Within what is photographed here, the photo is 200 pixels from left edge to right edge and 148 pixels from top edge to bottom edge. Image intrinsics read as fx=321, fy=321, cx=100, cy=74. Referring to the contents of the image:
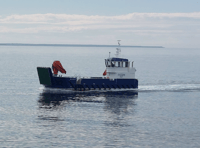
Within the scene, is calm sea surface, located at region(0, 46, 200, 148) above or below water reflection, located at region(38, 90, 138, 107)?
below

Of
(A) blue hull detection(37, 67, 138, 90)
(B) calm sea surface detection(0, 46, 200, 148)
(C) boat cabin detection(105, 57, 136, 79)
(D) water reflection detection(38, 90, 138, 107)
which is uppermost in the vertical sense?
(C) boat cabin detection(105, 57, 136, 79)

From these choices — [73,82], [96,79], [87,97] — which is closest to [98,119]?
[87,97]

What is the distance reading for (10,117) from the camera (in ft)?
149

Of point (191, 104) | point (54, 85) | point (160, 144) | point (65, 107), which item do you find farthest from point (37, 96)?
point (160, 144)

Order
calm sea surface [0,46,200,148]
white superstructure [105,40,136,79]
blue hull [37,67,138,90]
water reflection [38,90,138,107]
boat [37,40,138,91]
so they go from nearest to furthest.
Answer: calm sea surface [0,46,200,148] < water reflection [38,90,138,107] < blue hull [37,67,138,90] < boat [37,40,138,91] < white superstructure [105,40,136,79]

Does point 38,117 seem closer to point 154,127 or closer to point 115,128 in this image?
point 115,128

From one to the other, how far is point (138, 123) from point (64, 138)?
11615 mm

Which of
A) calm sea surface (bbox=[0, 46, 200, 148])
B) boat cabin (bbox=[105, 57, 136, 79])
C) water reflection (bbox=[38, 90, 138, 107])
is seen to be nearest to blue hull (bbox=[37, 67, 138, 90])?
calm sea surface (bbox=[0, 46, 200, 148])

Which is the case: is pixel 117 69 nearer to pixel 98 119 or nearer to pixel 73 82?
pixel 73 82

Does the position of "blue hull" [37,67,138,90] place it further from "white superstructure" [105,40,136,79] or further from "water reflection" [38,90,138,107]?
"white superstructure" [105,40,136,79]

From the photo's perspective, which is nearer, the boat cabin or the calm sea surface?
the calm sea surface

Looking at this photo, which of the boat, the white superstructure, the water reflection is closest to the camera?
the water reflection

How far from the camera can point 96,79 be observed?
70.8m

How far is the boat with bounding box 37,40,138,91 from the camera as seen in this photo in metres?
69.7
